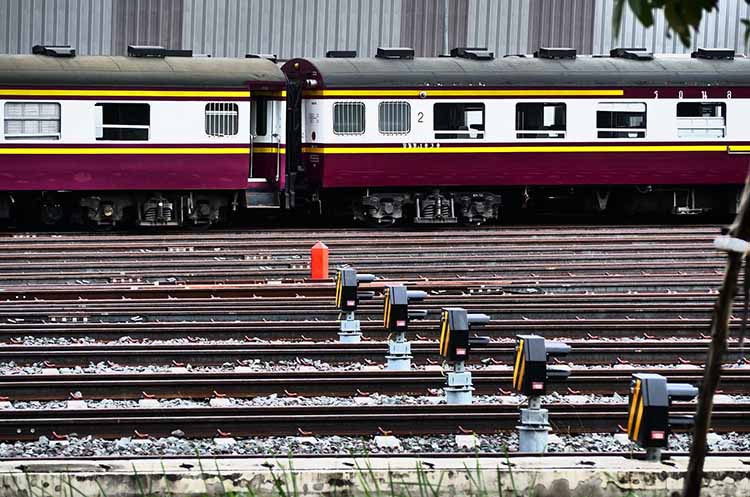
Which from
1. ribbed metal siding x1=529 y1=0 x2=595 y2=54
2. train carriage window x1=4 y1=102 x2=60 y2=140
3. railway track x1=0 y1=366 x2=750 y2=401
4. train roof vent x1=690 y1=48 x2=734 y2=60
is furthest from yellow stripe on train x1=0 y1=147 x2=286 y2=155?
railway track x1=0 y1=366 x2=750 y2=401

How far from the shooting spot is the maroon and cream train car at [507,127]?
25.7 m

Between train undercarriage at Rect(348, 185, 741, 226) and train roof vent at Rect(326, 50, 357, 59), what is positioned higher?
train roof vent at Rect(326, 50, 357, 59)

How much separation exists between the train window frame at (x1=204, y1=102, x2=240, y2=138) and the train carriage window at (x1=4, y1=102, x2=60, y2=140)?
2.59 meters

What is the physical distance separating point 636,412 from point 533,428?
152cm

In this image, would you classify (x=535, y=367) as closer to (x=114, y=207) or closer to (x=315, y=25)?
(x=114, y=207)

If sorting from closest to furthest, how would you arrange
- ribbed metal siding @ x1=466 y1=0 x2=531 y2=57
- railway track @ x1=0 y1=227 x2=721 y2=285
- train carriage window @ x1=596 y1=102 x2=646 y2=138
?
railway track @ x1=0 y1=227 x2=721 y2=285 < train carriage window @ x1=596 y1=102 x2=646 y2=138 < ribbed metal siding @ x1=466 y1=0 x2=531 y2=57

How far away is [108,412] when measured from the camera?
10.1m

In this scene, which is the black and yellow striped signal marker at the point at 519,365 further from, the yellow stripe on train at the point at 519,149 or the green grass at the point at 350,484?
the yellow stripe on train at the point at 519,149

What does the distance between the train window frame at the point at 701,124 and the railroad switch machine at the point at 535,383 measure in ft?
59.3

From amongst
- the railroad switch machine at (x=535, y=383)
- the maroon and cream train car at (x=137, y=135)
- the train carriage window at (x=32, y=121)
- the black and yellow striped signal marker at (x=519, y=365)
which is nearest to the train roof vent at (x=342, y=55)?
the maroon and cream train car at (x=137, y=135)

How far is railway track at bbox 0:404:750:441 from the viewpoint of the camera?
984cm

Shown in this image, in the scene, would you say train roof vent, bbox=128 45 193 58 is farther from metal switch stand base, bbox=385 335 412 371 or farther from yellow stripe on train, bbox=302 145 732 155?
metal switch stand base, bbox=385 335 412 371

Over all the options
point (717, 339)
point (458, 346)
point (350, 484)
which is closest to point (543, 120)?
point (458, 346)

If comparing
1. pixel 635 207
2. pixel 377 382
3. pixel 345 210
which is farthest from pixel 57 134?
pixel 377 382
